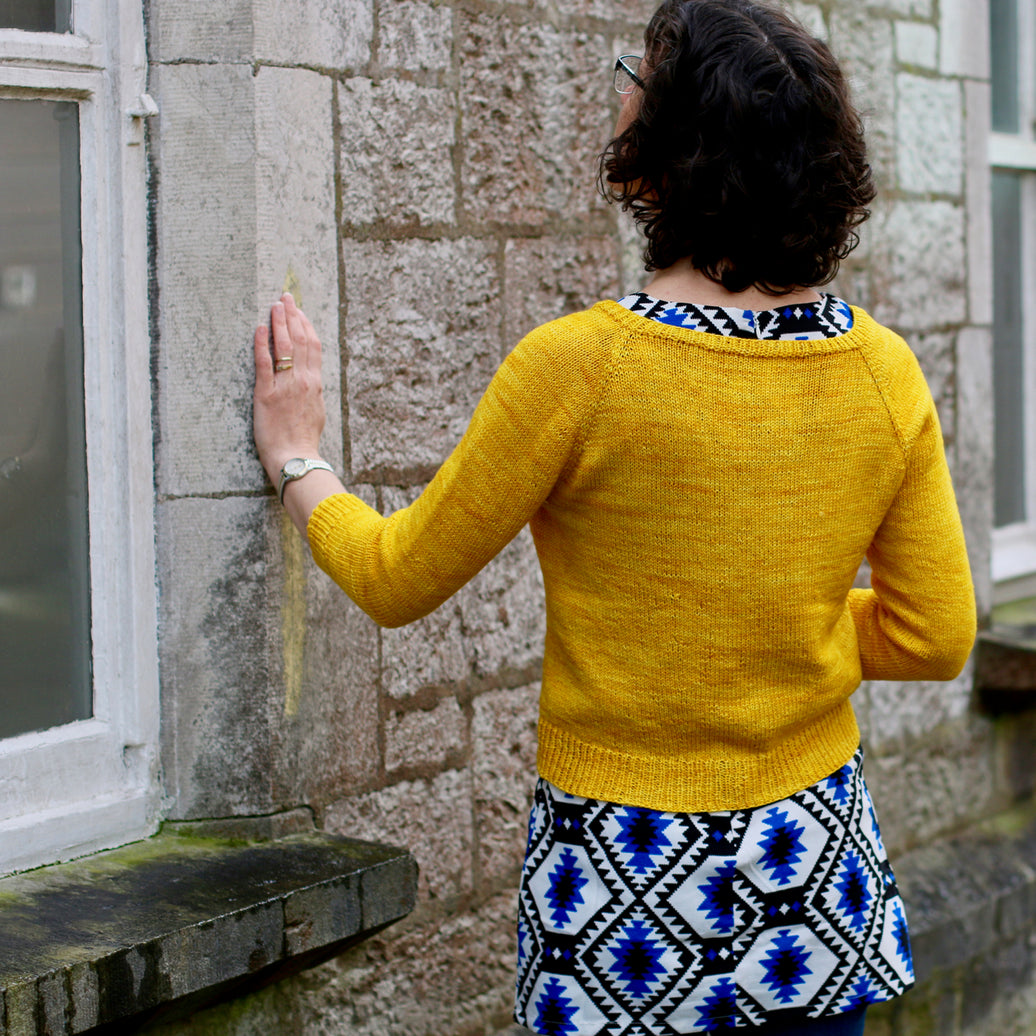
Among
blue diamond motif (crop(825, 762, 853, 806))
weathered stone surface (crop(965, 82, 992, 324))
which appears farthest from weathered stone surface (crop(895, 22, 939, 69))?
blue diamond motif (crop(825, 762, 853, 806))

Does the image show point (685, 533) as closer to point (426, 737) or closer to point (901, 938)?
point (901, 938)

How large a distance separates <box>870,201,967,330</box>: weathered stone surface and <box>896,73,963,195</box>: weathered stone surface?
0.07 m

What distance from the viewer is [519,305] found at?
2887 mm

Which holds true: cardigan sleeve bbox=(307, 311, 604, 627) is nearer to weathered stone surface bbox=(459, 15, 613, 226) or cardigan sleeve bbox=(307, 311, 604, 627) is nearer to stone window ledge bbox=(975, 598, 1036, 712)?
weathered stone surface bbox=(459, 15, 613, 226)

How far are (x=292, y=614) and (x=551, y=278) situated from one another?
964 mm

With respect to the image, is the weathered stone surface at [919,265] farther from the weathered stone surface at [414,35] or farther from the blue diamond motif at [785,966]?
the blue diamond motif at [785,966]

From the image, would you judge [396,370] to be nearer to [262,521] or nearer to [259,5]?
[262,521]

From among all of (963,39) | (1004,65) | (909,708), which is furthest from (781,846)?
(1004,65)

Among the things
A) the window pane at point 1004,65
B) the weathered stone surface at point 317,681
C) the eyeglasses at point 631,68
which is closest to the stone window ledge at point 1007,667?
the window pane at point 1004,65

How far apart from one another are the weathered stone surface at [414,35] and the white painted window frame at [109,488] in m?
0.48

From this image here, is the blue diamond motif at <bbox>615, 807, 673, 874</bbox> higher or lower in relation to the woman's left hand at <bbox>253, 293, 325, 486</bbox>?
lower

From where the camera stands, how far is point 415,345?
8.79 feet

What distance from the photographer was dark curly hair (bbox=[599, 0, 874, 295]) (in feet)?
5.43

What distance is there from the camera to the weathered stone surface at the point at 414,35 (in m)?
2.57
